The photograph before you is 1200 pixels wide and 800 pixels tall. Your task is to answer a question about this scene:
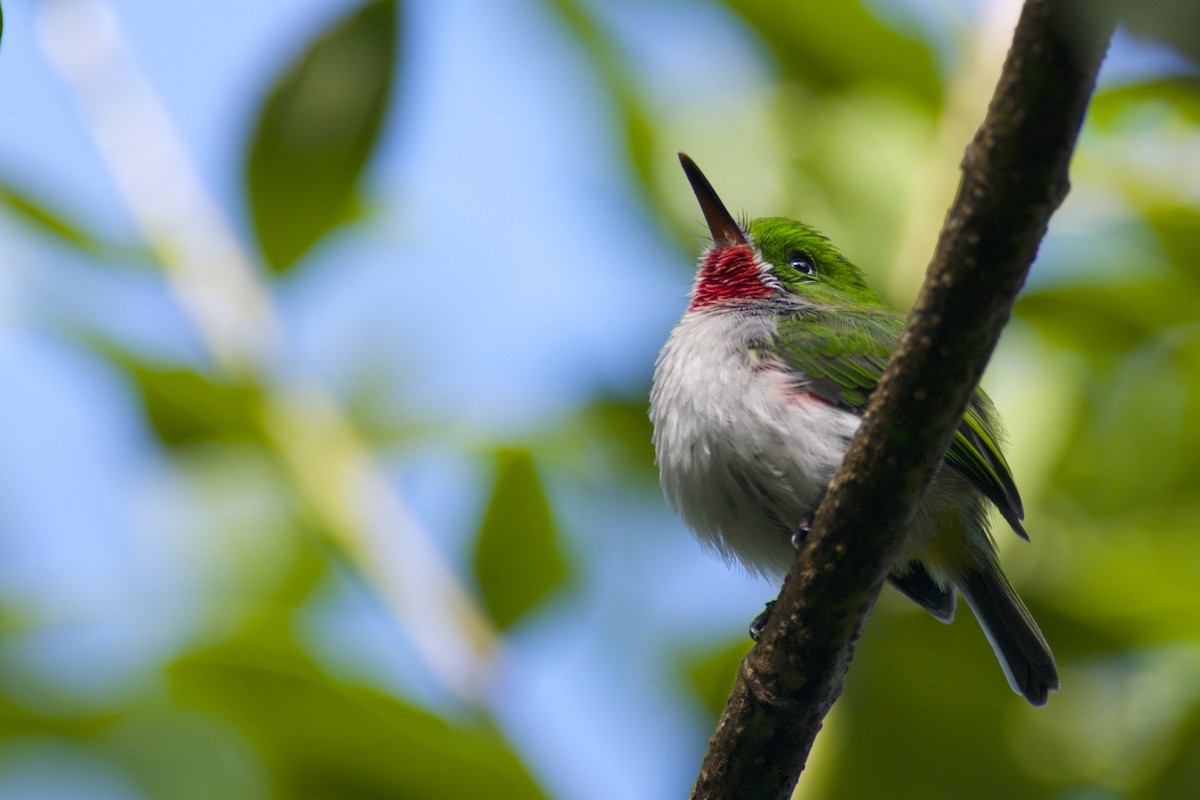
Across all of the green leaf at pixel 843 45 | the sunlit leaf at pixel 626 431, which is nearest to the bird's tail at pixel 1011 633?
the sunlit leaf at pixel 626 431

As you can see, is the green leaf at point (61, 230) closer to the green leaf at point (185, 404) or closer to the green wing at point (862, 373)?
the green leaf at point (185, 404)

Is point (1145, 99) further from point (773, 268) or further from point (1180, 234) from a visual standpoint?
point (773, 268)

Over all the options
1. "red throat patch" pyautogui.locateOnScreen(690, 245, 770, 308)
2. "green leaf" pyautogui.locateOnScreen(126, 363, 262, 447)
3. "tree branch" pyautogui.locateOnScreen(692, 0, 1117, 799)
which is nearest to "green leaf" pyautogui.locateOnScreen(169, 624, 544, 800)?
"tree branch" pyautogui.locateOnScreen(692, 0, 1117, 799)

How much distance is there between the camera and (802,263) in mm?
4277

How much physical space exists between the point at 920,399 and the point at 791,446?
5.00 feet

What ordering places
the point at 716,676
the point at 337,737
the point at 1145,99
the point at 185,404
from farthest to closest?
the point at 1145,99 → the point at 185,404 → the point at 716,676 → the point at 337,737

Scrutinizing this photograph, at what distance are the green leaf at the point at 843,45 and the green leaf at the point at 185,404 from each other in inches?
64.4

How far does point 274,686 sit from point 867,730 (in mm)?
1075

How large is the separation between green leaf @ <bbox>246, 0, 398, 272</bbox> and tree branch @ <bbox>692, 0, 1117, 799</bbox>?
128 centimetres

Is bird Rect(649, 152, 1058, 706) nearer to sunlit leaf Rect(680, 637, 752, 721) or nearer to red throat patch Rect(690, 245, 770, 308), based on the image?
red throat patch Rect(690, 245, 770, 308)

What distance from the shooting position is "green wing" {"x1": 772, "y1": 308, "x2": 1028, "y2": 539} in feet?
9.71

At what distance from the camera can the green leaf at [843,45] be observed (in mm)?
3293

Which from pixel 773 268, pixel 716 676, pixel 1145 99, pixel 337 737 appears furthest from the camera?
pixel 773 268

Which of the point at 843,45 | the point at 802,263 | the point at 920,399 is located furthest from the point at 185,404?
the point at 802,263
